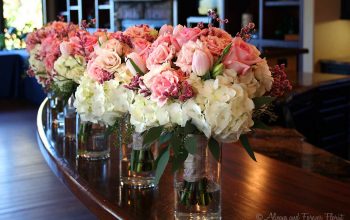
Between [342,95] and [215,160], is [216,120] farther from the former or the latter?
[342,95]

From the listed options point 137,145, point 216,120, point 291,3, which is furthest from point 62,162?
point 291,3

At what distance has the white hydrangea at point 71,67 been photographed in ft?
6.48

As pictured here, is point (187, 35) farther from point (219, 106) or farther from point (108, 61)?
point (108, 61)

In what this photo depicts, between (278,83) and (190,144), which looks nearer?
(190,144)

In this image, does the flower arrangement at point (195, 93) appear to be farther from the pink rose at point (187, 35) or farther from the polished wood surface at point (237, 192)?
the polished wood surface at point (237, 192)

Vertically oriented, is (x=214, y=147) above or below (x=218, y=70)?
below

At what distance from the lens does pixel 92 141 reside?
6.24ft

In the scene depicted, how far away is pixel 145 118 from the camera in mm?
1229

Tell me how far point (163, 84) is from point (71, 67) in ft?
3.00

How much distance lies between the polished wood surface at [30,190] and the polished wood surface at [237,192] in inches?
7.4

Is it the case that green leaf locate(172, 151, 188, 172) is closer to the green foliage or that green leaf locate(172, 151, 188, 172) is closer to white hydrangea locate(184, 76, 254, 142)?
white hydrangea locate(184, 76, 254, 142)

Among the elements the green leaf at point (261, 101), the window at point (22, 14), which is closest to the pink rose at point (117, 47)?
the green leaf at point (261, 101)

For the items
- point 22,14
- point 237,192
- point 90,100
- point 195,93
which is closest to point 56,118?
point 90,100

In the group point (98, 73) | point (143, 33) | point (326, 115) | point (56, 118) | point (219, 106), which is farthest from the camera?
point (326, 115)
